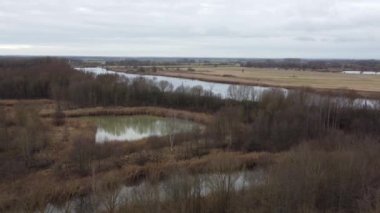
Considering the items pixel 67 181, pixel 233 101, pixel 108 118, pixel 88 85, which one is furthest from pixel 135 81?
pixel 67 181

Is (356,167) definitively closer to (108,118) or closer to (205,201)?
(205,201)

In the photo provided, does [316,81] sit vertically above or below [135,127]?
above

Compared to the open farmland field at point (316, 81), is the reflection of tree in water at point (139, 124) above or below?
below

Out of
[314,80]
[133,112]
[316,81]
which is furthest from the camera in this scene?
[314,80]

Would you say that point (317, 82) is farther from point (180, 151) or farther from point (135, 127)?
point (180, 151)

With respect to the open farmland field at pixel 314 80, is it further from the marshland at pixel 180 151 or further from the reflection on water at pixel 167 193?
the reflection on water at pixel 167 193

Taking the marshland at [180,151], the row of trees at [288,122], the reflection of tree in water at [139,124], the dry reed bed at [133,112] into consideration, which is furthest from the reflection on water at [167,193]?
the dry reed bed at [133,112]

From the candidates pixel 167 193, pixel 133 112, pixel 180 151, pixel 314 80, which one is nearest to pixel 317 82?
pixel 314 80

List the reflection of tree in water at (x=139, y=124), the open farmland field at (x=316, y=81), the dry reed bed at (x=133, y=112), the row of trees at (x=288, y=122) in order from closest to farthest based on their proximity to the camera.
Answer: the row of trees at (x=288, y=122) < the reflection of tree in water at (x=139, y=124) < the dry reed bed at (x=133, y=112) < the open farmland field at (x=316, y=81)

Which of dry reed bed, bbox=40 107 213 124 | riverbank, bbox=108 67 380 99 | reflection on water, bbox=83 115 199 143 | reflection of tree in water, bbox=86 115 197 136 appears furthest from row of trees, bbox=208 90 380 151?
riverbank, bbox=108 67 380 99
